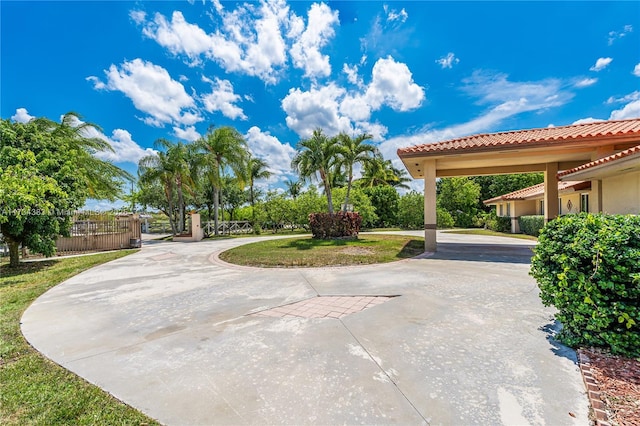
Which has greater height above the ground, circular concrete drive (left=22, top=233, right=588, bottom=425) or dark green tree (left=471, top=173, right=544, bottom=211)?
dark green tree (left=471, top=173, right=544, bottom=211)

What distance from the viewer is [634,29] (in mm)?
8961

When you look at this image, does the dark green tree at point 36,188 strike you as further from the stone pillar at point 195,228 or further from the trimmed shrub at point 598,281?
the trimmed shrub at point 598,281

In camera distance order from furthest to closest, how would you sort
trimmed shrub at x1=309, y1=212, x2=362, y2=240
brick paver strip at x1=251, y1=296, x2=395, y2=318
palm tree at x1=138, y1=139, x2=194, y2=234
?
palm tree at x1=138, y1=139, x2=194, y2=234
trimmed shrub at x1=309, y1=212, x2=362, y2=240
brick paver strip at x1=251, y1=296, x2=395, y2=318

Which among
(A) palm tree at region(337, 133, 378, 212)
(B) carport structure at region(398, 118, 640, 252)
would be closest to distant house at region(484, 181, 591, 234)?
(B) carport structure at region(398, 118, 640, 252)

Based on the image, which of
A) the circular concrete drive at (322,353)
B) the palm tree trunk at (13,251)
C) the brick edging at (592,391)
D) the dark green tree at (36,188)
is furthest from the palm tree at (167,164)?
the brick edging at (592,391)

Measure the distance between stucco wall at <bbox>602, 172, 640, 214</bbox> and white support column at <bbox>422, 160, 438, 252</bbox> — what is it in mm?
4795

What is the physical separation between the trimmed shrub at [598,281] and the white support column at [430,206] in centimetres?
772

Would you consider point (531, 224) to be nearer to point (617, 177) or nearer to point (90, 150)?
point (617, 177)

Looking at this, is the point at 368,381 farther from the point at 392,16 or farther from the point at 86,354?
the point at 392,16

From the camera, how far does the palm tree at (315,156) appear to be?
49.7 feet

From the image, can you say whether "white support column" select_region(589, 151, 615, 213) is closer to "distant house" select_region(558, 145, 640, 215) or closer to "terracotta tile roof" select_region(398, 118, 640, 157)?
"distant house" select_region(558, 145, 640, 215)

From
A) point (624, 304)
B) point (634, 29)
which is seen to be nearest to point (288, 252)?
point (624, 304)

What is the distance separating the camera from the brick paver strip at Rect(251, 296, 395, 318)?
442 cm

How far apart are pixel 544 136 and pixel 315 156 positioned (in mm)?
9718
